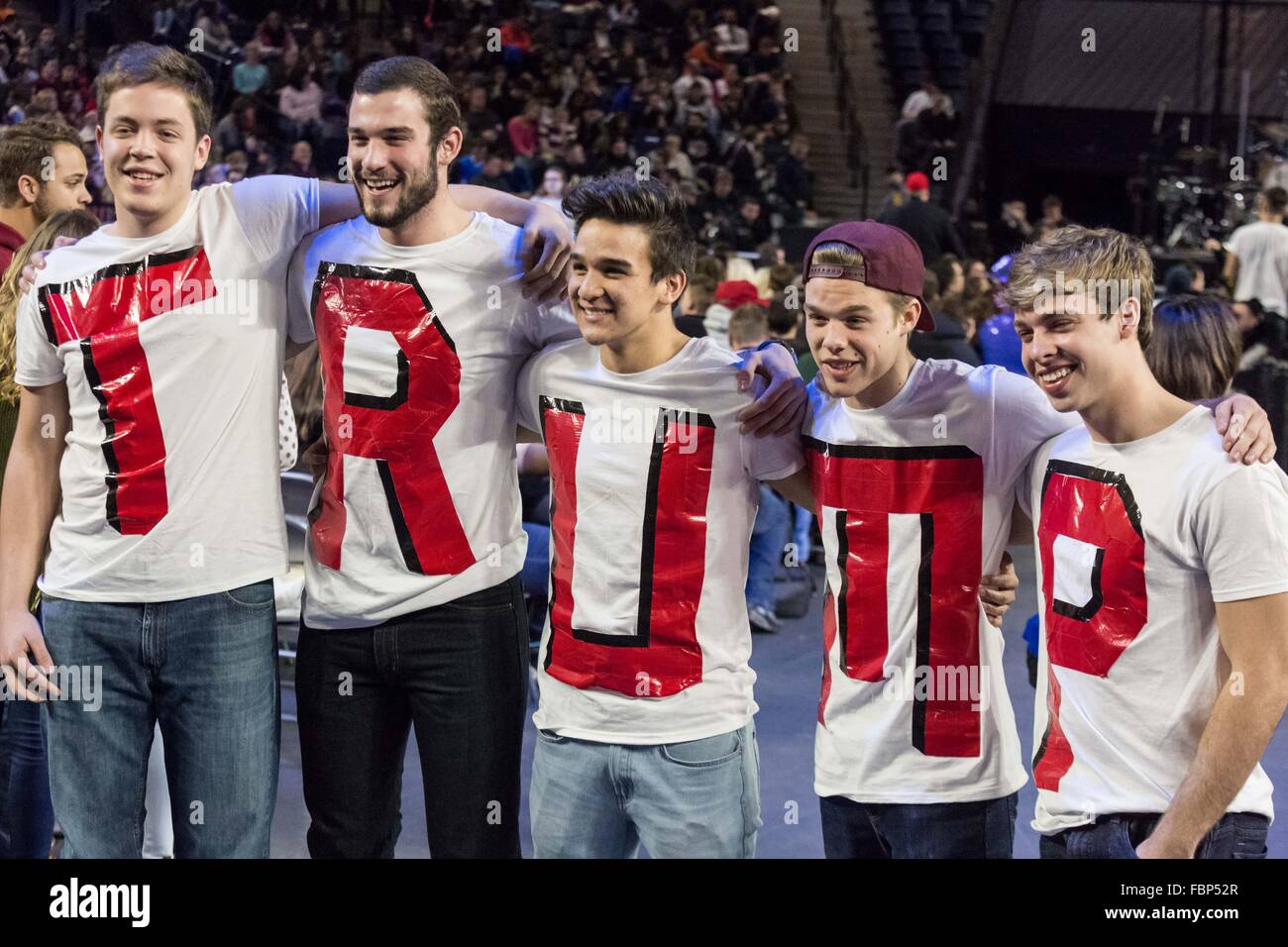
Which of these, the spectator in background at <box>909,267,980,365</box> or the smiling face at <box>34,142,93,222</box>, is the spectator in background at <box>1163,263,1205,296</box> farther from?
the smiling face at <box>34,142,93,222</box>

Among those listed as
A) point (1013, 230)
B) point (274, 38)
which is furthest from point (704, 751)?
point (274, 38)

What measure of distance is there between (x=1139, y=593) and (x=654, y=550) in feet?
2.61

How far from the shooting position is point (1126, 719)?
2.14 m

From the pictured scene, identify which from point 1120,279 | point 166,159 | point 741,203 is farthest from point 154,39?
point 1120,279

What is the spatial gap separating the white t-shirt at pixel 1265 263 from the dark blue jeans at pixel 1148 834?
7.81 metres

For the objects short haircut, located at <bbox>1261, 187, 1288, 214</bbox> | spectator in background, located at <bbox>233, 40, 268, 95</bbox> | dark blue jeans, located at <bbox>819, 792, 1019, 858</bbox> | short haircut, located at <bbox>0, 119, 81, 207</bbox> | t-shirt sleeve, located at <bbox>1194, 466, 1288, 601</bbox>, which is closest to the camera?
t-shirt sleeve, located at <bbox>1194, 466, 1288, 601</bbox>

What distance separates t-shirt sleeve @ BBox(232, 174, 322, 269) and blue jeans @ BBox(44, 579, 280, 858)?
617 mm

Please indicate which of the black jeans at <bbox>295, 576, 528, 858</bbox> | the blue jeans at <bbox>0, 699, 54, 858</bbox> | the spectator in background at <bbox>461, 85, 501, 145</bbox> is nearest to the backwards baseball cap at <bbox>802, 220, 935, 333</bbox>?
the black jeans at <bbox>295, 576, 528, 858</bbox>

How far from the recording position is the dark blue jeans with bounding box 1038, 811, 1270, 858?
2.12 metres

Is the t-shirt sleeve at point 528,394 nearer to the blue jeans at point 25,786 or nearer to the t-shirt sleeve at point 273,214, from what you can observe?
the t-shirt sleeve at point 273,214

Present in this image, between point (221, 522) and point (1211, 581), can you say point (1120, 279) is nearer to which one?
point (1211, 581)

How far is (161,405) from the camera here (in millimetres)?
2480

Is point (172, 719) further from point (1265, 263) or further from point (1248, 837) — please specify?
point (1265, 263)

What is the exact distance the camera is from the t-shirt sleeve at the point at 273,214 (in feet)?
8.52
